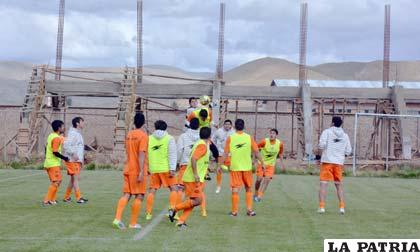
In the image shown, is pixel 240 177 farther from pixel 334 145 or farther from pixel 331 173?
pixel 334 145

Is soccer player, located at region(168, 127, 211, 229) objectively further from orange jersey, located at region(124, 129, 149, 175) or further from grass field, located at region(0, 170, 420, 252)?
orange jersey, located at region(124, 129, 149, 175)

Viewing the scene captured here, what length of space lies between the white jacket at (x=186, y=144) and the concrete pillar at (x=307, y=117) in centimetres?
2329

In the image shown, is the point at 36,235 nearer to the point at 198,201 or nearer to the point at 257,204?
the point at 198,201

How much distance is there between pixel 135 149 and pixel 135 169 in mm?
344

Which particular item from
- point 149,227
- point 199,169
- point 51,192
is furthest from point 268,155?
point 149,227

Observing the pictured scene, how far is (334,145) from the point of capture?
17.5m

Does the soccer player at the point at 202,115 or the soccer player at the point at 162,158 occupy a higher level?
the soccer player at the point at 202,115

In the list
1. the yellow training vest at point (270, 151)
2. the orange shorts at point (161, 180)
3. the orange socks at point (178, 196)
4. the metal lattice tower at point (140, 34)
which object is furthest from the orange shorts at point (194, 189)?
the metal lattice tower at point (140, 34)

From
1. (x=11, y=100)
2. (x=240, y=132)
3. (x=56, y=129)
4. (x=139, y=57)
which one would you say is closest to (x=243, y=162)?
(x=240, y=132)

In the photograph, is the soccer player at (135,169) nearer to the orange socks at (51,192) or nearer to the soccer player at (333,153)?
the orange socks at (51,192)

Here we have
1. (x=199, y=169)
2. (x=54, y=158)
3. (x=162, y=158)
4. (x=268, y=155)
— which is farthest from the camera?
(x=268, y=155)

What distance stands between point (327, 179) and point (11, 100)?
76615 mm

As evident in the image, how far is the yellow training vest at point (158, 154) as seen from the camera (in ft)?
50.5

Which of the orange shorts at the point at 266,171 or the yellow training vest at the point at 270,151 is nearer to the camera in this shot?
the orange shorts at the point at 266,171
